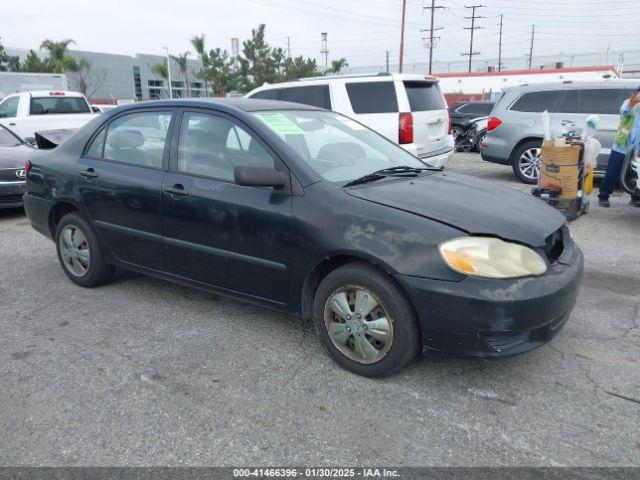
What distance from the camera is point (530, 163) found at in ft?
31.7

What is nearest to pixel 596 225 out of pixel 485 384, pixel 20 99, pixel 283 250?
pixel 485 384

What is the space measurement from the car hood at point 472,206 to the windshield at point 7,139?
7501mm

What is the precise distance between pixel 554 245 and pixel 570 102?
7.20 meters

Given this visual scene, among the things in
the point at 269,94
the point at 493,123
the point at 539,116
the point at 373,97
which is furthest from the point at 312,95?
the point at 539,116

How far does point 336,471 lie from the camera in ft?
7.73

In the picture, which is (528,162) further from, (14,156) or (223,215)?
(14,156)

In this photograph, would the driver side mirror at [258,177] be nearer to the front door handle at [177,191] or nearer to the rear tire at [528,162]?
the front door handle at [177,191]

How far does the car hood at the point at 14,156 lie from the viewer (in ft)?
24.9

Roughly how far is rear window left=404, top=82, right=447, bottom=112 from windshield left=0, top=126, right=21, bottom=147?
637 centimetres

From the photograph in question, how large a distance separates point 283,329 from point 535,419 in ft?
5.75

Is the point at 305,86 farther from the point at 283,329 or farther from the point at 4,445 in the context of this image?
the point at 4,445

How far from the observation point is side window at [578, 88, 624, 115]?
29.4 ft


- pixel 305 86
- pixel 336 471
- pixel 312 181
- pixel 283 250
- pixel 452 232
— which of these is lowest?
pixel 336 471

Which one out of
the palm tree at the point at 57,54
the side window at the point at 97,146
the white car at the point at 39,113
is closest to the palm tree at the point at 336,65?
the palm tree at the point at 57,54
